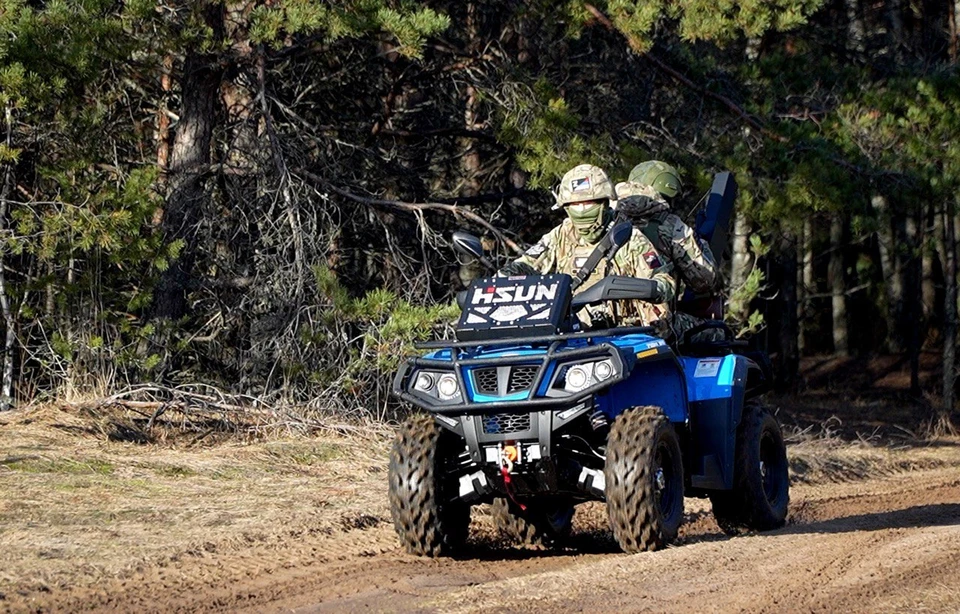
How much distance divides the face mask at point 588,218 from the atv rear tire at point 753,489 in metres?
1.66

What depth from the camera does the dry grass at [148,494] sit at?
7727 mm

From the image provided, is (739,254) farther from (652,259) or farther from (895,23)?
(652,259)

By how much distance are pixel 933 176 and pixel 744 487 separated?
7737mm

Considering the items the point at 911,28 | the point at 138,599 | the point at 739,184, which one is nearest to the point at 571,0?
the point at 739,184

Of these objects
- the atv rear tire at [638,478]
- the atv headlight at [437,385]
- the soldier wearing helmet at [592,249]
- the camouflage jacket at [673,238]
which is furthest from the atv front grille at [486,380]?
the camouflage jacket at [673,238]

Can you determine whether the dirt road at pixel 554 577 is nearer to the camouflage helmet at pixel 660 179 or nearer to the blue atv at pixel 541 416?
the blue atv at pixel 541 416

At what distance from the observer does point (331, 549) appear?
26.4 ft

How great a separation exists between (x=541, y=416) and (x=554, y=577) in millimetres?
869

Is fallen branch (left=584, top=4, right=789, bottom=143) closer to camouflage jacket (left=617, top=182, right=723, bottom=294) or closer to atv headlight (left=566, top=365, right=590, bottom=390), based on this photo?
camouflage jacket (left=617, top=182, right=723, bottom=294)

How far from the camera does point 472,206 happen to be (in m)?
16.8

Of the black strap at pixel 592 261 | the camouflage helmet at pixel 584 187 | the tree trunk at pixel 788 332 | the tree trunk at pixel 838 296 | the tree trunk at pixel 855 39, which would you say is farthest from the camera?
the tree trunk at pixel 838 296

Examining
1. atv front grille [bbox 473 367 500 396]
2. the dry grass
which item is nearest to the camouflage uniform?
atv front grille [bbox 473 367 500 396]

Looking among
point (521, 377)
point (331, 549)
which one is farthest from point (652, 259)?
point (331, 549)

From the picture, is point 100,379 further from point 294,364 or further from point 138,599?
point 138,599
